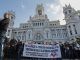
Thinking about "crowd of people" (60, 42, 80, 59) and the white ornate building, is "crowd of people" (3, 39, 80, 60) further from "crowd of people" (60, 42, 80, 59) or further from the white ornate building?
the white ornate building

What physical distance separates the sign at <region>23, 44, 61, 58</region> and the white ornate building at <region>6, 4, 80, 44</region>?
32172mm

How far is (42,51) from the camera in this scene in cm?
1222

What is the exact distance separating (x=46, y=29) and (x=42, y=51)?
34.9 m

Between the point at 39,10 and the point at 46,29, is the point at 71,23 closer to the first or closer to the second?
the point at 46,29

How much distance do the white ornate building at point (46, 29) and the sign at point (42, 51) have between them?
32172 mm

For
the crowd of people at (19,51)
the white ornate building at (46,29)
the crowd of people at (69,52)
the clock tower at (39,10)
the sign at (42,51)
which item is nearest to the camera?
the crowd of people at (19,51)

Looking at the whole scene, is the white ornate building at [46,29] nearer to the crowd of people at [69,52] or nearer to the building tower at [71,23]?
the building tower at [71,23]

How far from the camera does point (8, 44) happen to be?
40.5 ft

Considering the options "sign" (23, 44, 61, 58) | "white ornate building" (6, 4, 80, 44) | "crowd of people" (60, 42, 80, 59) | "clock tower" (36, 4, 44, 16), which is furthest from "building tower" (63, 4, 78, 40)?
"sign" (23, 44, 61, 58)

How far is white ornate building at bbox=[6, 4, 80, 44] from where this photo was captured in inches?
1772

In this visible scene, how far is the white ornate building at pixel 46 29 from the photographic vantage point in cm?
4500

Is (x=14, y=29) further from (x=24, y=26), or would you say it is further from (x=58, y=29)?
(x=58, y=29)

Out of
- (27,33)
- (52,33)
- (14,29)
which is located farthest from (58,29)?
(14,29)

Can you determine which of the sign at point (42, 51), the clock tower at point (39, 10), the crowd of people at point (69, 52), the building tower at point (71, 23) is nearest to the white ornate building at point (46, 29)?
the building tower at point (71, 23)
